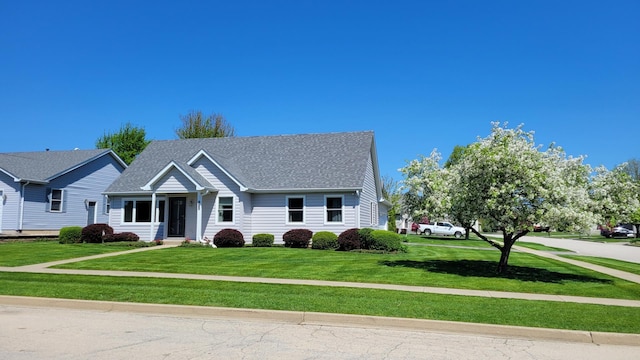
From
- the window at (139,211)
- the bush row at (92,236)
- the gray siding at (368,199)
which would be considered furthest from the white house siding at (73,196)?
the gray siding at (368,199)

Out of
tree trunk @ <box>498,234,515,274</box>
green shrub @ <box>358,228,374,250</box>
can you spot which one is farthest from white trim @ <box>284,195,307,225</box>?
tree trunk @ <box>498,234,515,274</box>

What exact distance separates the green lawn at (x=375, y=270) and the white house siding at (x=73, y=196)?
567 inches

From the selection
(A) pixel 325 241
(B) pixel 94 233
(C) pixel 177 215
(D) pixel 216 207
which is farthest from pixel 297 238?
(B) pixel 94 233

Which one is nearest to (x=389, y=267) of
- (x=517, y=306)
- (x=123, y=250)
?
(x=517, y=306)

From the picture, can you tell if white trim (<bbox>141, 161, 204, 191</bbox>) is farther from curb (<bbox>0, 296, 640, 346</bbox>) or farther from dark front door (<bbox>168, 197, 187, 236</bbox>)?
curb (<bbox>0, 296, 640, 346</bbox>)

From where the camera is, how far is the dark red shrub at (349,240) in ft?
74.3

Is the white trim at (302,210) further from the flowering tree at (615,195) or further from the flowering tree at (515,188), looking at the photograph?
the flowering tree at (615,195)

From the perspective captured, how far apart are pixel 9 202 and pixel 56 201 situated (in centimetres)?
296

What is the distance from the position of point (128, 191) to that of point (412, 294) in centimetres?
2061

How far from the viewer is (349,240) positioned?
22625 mm

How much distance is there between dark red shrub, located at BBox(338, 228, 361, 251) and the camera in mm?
22641

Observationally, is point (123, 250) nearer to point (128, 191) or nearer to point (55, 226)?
point (128, 191)

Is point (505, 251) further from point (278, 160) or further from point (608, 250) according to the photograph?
point (608, 250)

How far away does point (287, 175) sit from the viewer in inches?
1043
